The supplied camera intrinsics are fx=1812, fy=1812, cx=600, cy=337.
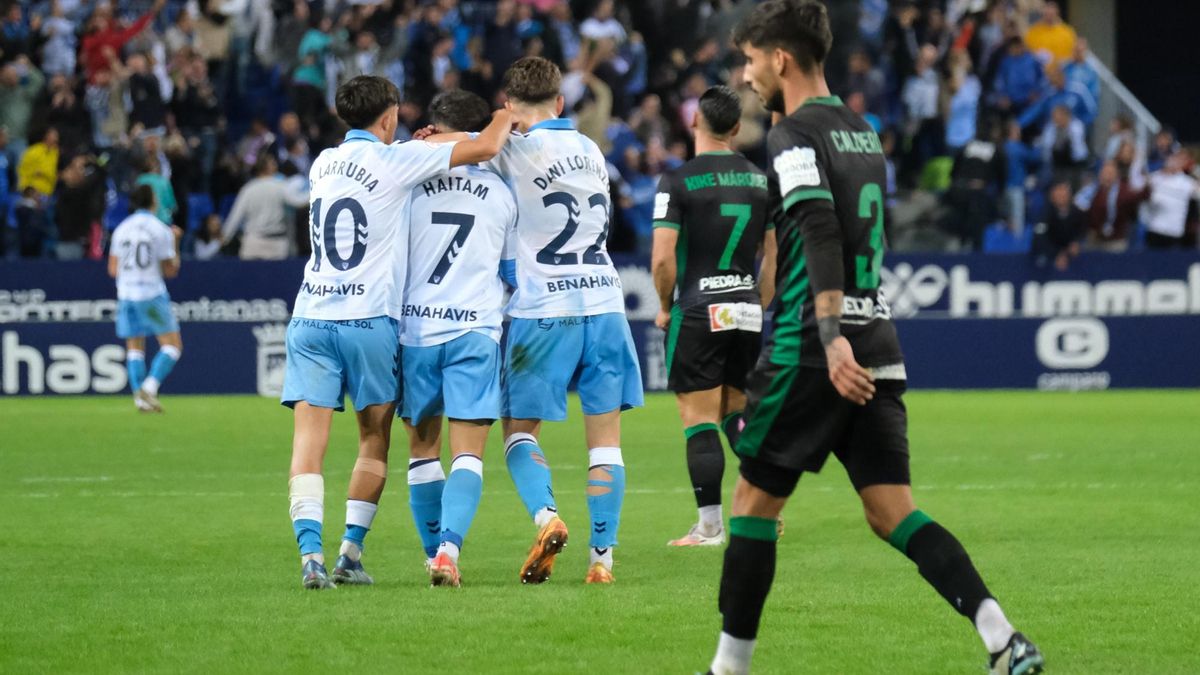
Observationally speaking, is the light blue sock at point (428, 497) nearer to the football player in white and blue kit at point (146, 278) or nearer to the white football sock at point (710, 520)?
the white football sock at point (710, 520)

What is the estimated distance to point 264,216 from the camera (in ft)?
76.1

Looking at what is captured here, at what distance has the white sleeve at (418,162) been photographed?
8.16m

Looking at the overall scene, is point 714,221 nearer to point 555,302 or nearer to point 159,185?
point 555,302

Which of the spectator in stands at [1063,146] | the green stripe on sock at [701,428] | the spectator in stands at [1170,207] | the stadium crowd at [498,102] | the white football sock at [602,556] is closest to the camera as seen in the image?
the white football sock at [602,556]

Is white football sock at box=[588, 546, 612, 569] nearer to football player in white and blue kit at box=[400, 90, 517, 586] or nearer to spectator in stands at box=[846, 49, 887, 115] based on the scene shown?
football player in white and blue kit at box=[400, 90, 517, 586]

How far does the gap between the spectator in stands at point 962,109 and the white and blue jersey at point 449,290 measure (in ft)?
61.4

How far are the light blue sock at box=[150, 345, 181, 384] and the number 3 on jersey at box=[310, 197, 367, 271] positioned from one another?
12116 mm

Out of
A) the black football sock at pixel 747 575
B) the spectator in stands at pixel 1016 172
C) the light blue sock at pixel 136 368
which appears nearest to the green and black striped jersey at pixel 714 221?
the black football sock at pixel 747 575

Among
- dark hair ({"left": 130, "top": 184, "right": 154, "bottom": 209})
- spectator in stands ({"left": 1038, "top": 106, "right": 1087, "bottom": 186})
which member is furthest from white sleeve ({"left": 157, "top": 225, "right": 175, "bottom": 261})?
spectator in stands ({"left": 1038, "top": 106, "right": 1087, "bottom": 186})

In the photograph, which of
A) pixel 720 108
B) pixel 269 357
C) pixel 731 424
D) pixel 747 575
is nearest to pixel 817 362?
pixel 747 575

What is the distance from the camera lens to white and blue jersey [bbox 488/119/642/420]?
8562mm

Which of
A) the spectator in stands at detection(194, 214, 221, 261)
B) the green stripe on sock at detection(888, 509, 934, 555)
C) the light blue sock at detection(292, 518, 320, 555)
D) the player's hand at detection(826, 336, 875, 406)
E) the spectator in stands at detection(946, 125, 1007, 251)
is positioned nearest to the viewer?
the player's hand at detection(826, 336, 875, 406)

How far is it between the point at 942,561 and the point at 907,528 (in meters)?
0.16

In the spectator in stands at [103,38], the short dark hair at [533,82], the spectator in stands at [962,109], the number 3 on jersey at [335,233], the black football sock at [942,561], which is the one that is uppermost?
the spectator in stands at [103,38]
